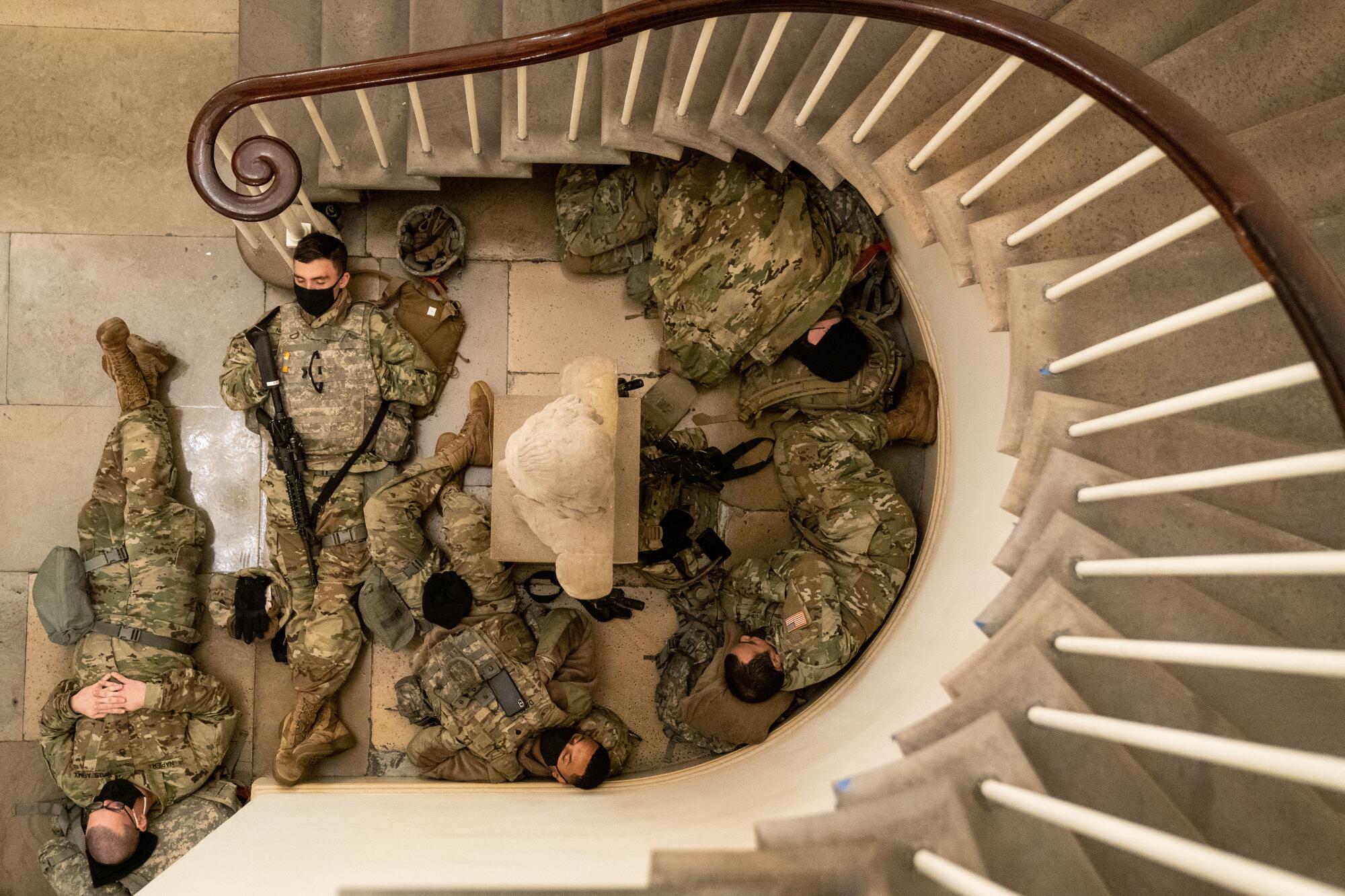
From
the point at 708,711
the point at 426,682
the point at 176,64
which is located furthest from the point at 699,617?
the point at 176,64

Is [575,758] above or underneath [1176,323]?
underneath

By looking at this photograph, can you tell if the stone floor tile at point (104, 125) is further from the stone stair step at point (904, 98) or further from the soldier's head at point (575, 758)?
the stone stair step at point (904, 98)

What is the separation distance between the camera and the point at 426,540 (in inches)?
139

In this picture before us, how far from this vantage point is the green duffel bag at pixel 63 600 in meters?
3.37

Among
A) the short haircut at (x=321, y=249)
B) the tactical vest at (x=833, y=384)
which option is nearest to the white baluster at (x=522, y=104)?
the short haircut at (x=321, y=249)

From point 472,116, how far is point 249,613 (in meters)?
2.32

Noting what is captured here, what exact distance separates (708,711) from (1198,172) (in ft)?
8.13

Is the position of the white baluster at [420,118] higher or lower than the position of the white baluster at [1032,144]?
higher

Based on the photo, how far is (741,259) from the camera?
3123mm

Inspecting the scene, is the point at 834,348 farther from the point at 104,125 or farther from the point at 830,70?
the point at 104,125

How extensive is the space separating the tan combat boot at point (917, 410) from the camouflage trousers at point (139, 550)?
3.18m

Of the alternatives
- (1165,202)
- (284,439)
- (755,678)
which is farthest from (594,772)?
(1165,202)

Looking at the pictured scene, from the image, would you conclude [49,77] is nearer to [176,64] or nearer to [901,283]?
[176,64]

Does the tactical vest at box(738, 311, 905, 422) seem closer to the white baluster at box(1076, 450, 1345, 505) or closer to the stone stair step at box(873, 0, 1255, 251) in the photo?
the stone stair step at box(873, 0, 1255, 251)
